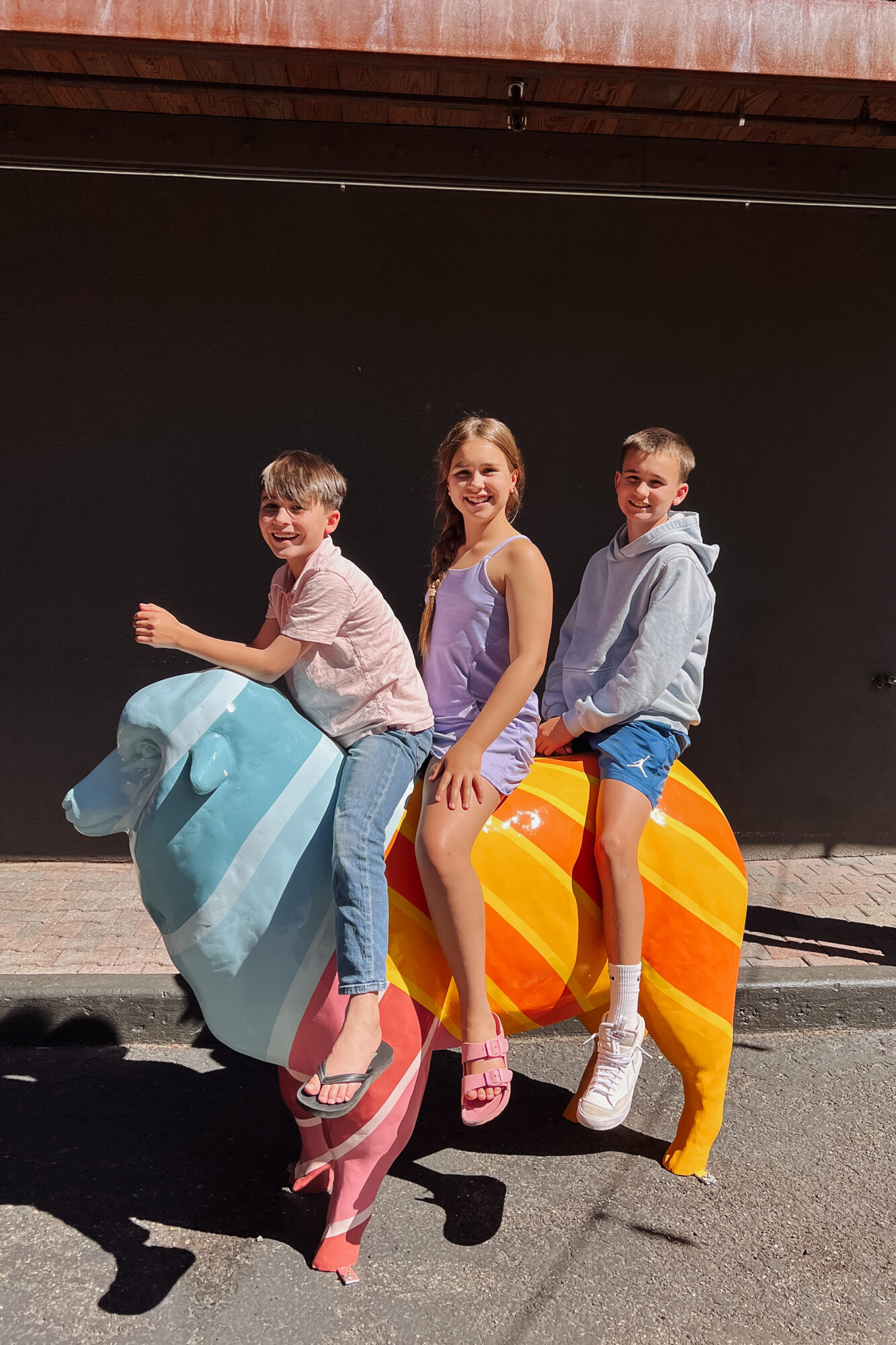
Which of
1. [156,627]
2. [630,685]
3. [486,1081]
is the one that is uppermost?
[156,627]

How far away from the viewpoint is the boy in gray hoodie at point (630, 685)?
232 centimetres

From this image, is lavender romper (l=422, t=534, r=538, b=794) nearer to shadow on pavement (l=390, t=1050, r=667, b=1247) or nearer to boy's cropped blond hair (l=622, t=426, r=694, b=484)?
boy's cropped blond hair (l=622, t=426, r=694, b=484)

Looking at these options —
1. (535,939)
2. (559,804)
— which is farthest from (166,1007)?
(559,804)

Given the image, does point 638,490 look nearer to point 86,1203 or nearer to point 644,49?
point 644,49

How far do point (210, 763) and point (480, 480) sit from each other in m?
0.95

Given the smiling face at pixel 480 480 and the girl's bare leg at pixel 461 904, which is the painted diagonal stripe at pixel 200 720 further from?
the smiling face at pixel 480 480

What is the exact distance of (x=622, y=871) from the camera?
2.30 m

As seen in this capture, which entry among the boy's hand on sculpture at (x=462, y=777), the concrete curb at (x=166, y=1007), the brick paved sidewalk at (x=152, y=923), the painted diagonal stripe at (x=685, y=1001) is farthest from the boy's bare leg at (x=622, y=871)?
the brick paved sidewalk at (x=152, y=923)

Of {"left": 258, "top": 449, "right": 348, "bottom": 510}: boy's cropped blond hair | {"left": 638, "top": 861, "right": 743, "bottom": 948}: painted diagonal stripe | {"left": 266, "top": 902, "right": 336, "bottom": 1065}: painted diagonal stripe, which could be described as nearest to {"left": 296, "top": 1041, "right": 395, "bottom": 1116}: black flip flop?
{"left": 266, "top": 902, "right": 336, "bottom": 1065}: painted diagonal stripe

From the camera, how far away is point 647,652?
2.48 m

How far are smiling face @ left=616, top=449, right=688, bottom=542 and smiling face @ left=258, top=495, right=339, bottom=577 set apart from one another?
2.87 ft

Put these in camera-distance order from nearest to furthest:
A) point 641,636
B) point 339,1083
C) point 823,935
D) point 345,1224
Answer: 1. point 339,1083
2. point 345,1224
3. point 641,636
4. point 823,935

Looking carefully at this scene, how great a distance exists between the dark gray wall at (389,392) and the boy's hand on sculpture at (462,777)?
296 cm

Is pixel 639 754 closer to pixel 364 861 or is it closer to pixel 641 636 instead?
pixel 641 636
